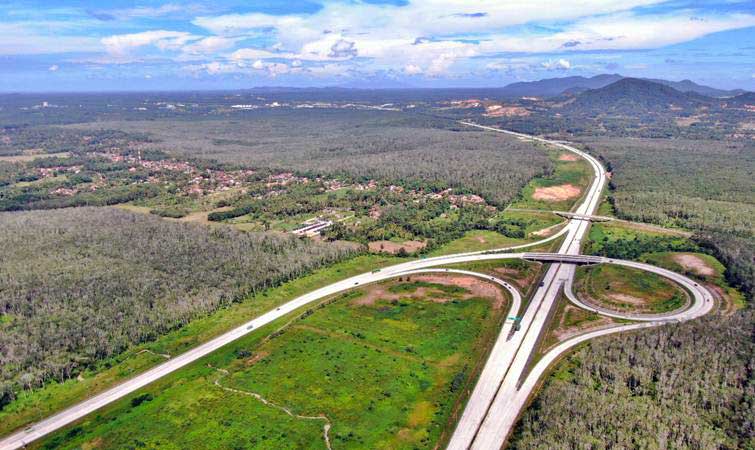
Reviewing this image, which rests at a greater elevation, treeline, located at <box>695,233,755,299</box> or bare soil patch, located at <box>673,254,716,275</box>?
treeline, located at <box>695,233,755,299</box>

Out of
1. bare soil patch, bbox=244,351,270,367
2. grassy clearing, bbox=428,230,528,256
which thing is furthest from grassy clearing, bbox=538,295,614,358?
bare soil patch, bbox=244,351,270,367

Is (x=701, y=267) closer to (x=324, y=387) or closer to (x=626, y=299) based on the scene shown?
(x=626, y=299)

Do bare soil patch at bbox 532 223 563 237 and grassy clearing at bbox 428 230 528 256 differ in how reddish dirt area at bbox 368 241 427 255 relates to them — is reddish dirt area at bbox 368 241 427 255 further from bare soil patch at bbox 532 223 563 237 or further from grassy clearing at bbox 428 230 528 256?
bare soil patch at bbox 532 223 563 237

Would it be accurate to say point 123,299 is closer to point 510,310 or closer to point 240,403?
point 240,403

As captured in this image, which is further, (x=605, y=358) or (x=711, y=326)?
(x=711, y=326)

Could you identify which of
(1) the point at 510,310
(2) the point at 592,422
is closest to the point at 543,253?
(1) the point at 510,310
